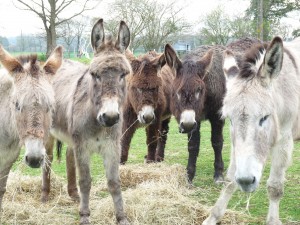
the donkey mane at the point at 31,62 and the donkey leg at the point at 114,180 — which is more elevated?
the donkey mane at the point at 31,62

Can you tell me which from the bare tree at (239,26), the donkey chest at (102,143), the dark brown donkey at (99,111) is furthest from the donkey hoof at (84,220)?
the bare tree at (239,26)

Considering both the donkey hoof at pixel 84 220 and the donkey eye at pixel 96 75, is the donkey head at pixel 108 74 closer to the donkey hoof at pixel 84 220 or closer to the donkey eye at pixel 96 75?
the donkey eye at pixel 96 75

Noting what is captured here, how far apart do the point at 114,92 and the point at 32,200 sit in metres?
2.37

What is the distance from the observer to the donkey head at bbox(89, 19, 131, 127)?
424 cm

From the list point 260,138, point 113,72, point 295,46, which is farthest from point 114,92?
point 295,46

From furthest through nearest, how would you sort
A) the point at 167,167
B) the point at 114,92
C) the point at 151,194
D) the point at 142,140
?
the point at 142,140
the point at 167,167
the point at 151,194
the point at 114,92

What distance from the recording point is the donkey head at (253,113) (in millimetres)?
3539

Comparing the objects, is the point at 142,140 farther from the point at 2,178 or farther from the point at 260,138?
the point at 260,138

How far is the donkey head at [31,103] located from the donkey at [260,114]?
175 centimetres

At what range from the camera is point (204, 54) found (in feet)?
23.1

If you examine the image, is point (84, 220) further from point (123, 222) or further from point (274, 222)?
point (274, 222)

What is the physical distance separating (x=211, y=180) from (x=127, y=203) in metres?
2.13

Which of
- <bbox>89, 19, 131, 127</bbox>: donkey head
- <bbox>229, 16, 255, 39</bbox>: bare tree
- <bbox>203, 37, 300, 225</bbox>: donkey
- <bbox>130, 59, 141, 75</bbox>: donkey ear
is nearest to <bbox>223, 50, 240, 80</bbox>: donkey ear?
<bbox>203, 37, 300, 225</bbox>: donkey


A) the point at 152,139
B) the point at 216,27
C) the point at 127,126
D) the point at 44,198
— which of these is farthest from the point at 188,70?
the point at 216,27
